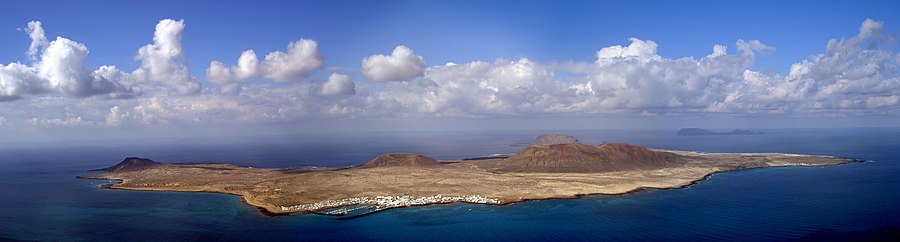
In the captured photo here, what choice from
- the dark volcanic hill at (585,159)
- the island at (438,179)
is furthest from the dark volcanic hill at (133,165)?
the dark volcanic hill at (585,159)

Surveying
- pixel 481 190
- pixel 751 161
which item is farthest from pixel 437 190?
pixel 751 161

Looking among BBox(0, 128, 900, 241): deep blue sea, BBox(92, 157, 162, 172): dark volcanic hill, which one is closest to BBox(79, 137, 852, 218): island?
BBox(92, 157, 162, 172): dark volcanic hill

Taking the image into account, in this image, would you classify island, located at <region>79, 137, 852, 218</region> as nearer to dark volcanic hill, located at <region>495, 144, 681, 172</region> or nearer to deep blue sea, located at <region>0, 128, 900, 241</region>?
dark volcanic hill, located at <region>495, 144, 681, 172</region>

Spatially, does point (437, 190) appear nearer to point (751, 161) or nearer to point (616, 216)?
point (616, 216)

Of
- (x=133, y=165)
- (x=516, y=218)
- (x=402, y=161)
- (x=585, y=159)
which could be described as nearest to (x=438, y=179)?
(x=402, y=161)

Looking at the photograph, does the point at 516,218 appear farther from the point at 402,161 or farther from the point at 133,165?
the point at 133,165

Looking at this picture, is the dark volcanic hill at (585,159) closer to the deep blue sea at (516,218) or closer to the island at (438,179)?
the island at (438,179)
